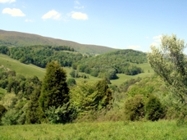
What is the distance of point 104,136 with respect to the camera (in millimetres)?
17875

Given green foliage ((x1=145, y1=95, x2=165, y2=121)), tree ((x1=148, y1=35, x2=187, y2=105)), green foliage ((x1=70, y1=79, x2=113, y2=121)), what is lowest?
green foliage ((x1=70, y1=79, x2=113, y2=121))

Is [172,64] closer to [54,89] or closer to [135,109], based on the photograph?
[135,109]

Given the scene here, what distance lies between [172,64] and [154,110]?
1918cm

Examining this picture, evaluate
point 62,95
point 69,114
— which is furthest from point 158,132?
point 62,95

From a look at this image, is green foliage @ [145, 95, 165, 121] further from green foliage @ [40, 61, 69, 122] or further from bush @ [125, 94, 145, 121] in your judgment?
green foliage @ [40, 61, 69, 122]

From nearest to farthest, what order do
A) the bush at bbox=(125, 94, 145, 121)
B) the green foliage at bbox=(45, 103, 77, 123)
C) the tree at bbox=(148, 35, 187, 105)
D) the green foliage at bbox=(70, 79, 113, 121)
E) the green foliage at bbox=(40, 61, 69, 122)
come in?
the tree at bbox=(148, 35, 187, 105)
the green foliage at bbox=(45, 103, 77, 123)
the bush at bbox=(125, 94, 145, 121)
the green foliage at bbox=(40, 61, 69, 122)
the green foliage at bbox=(70, 79, 113, 121)

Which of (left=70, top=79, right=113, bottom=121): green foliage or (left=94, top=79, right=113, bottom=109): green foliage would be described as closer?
(left=70, top=79, right=113, bottom=121): green foliage

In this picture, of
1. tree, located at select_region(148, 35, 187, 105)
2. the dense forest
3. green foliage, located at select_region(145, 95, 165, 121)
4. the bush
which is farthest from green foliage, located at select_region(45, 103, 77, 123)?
tree, located at select_region(148, 35, 187, 105)

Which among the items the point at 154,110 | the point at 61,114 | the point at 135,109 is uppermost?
the point at 154,110

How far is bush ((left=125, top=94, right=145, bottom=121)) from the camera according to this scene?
121 ft

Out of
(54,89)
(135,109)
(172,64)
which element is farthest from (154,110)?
(172,64)

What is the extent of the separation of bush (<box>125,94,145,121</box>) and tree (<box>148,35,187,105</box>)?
A: 1912cm

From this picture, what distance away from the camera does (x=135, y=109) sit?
38406 mm

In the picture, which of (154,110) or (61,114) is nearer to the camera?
(61,114)
